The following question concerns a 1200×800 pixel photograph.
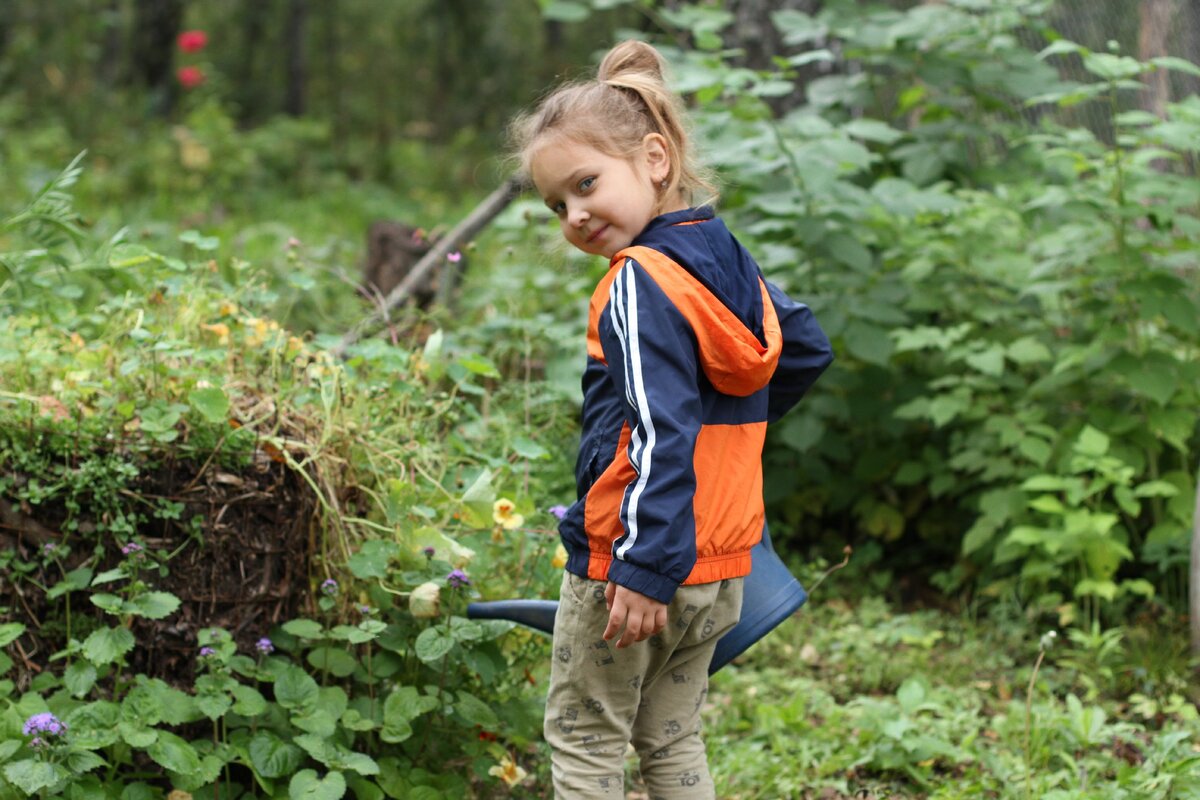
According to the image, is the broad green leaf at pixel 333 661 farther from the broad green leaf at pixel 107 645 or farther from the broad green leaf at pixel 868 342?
the broad green leaf at pixel 868 342

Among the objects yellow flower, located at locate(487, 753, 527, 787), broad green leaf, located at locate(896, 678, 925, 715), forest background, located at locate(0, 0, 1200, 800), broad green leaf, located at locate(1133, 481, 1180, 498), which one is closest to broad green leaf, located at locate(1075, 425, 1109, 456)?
forest background, located at locate(0, 0, 1200, 800)

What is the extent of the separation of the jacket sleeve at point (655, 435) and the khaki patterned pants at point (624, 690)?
183 mm

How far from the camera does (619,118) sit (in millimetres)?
1898

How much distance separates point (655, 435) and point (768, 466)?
8.20ft

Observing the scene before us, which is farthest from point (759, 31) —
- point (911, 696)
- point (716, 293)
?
point (716, 293)

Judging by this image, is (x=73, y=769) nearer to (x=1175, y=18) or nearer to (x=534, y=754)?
(x=534, y=754)

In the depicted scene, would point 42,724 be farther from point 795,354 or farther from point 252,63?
point 252,63

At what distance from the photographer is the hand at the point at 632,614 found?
5.51 ft

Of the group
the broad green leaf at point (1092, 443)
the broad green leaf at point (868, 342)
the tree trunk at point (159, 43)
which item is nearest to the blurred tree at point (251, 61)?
the tree trunk at point (159, 43)

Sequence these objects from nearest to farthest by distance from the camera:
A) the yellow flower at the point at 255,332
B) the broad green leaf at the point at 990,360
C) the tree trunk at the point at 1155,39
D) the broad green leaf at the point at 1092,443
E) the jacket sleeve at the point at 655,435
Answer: the jacket sleeve at the point at 655,435 < the yellow flower at the point at 255,332 < the broad green leaf at the point at 1092,443 < the broad green leaf at the point at 990,360 < the tree trunk at the point at 1155,39

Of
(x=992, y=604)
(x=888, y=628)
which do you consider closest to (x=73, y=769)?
(x=888, y=628)

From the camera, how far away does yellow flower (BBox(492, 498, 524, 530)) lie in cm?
241

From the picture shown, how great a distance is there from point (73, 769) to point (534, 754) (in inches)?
41.8

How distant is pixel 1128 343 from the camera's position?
11.9ft
